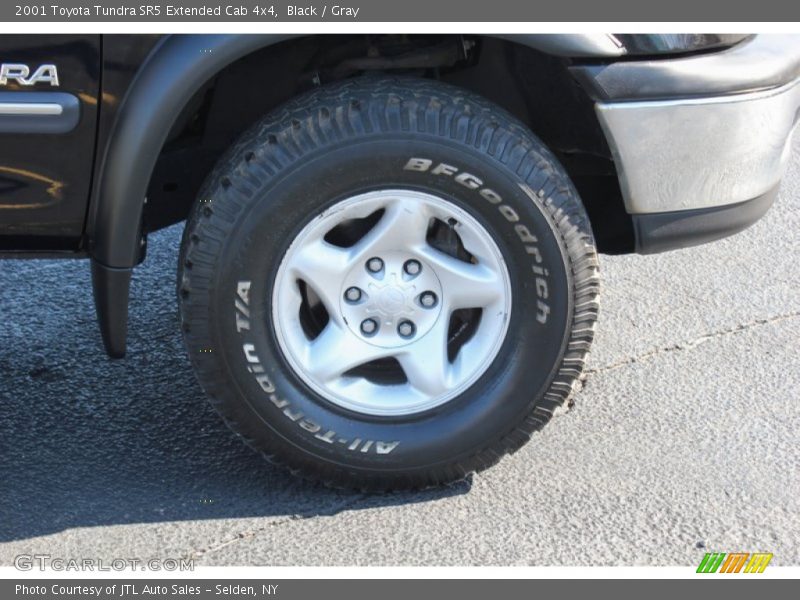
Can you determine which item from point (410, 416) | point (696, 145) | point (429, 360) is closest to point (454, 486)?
point (410, 416)

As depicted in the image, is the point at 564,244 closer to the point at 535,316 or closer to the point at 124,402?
the point at 535,316

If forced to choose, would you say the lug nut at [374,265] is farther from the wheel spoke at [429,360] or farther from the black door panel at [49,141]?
the black door panel at [49,141]

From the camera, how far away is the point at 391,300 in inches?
113

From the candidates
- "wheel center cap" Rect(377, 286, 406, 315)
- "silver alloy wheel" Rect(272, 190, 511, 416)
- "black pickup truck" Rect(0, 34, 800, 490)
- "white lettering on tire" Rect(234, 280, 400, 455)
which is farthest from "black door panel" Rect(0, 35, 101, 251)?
"wheel center cap" Rect(377, 286, 406, 315)

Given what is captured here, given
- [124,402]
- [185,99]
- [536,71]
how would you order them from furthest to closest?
[124,402] < [536,71] < [185,99]

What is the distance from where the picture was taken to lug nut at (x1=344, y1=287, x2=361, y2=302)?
2879mm

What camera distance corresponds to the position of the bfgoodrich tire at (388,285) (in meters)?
2.71

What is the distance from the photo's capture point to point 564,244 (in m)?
2.82

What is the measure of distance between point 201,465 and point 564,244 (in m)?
1.17

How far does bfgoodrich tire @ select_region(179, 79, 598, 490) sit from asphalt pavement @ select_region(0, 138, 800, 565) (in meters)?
0.18

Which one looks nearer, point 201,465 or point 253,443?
point 253,443

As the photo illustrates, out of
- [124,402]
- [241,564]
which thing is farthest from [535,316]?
[124,402]

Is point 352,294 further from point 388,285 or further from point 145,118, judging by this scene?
point 145,118

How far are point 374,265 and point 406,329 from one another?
0.19 metres
